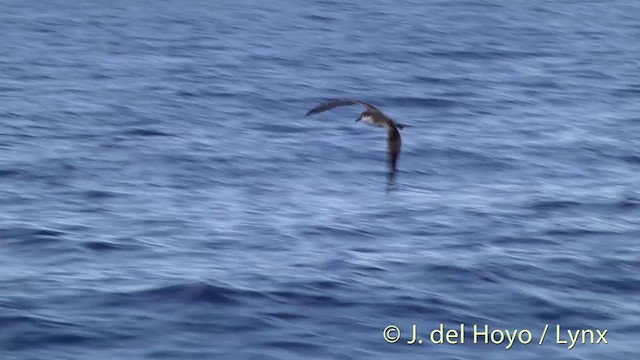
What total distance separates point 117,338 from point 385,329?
2597 mm

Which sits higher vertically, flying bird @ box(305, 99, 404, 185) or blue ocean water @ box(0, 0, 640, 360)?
flying bird @ box(305, 99, 404, 185)

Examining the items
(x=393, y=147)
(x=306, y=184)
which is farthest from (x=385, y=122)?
(x=306, y=184)

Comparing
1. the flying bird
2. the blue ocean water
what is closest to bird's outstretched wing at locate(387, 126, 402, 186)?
the flying bird

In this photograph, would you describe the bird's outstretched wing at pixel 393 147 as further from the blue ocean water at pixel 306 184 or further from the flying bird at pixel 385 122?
the blue ocean water at pixel 306 184

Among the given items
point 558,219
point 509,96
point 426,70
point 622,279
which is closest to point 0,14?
point 426,70

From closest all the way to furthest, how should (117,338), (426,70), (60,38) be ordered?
(117,338) → (426,70) → (60,38)

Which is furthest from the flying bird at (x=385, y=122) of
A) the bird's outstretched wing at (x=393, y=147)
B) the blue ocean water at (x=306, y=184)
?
the blue ocean water at (x=306, y=184)

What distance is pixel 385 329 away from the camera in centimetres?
1352

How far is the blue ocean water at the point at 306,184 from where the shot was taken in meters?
13.7

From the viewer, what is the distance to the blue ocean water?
13.7 m

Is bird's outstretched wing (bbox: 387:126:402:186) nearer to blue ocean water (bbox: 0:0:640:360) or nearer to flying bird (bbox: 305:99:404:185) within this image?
flying bird (bbox: 305:99:404:185)

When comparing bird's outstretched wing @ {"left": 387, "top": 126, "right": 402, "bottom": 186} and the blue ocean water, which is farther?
the blue ocean water

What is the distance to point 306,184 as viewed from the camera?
18984mm

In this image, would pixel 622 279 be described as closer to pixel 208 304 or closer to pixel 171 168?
pixel 208 304
